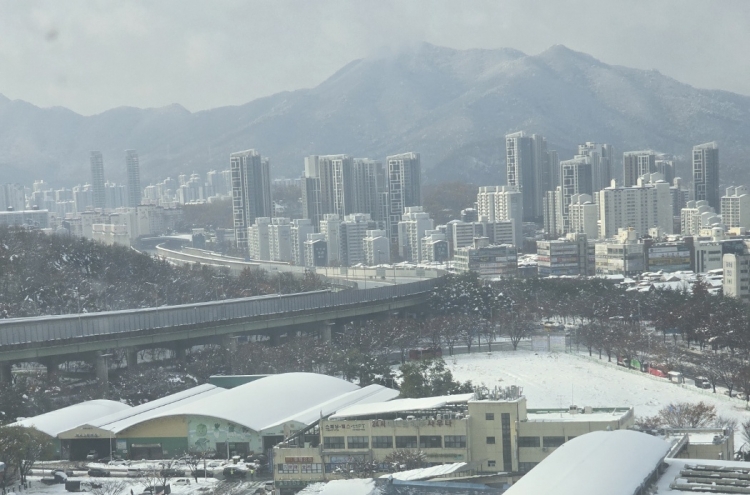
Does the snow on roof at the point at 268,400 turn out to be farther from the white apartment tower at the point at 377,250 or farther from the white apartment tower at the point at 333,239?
the white apartment tower at the point at 333,239

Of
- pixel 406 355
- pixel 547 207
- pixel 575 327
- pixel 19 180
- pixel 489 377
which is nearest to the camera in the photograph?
pixel 489 377

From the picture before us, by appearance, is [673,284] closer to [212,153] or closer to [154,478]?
[154,478]

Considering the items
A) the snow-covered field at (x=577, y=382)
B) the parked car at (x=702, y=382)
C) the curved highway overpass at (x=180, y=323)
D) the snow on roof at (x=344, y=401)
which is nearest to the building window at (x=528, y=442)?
the snow on roof at (x=344, y=401)

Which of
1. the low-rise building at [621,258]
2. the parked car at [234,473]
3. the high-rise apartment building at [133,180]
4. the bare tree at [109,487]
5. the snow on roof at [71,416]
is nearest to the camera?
the bare tree at [109,487]

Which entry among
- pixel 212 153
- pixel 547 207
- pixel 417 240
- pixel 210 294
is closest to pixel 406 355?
pixel 210 294

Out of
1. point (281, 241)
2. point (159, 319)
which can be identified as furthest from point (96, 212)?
point (159, 319)

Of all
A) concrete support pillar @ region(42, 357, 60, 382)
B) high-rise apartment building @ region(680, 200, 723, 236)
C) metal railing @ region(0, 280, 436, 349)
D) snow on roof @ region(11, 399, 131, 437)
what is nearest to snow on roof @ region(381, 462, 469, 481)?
snow on roof @ region(11, 399, 131, 437)
